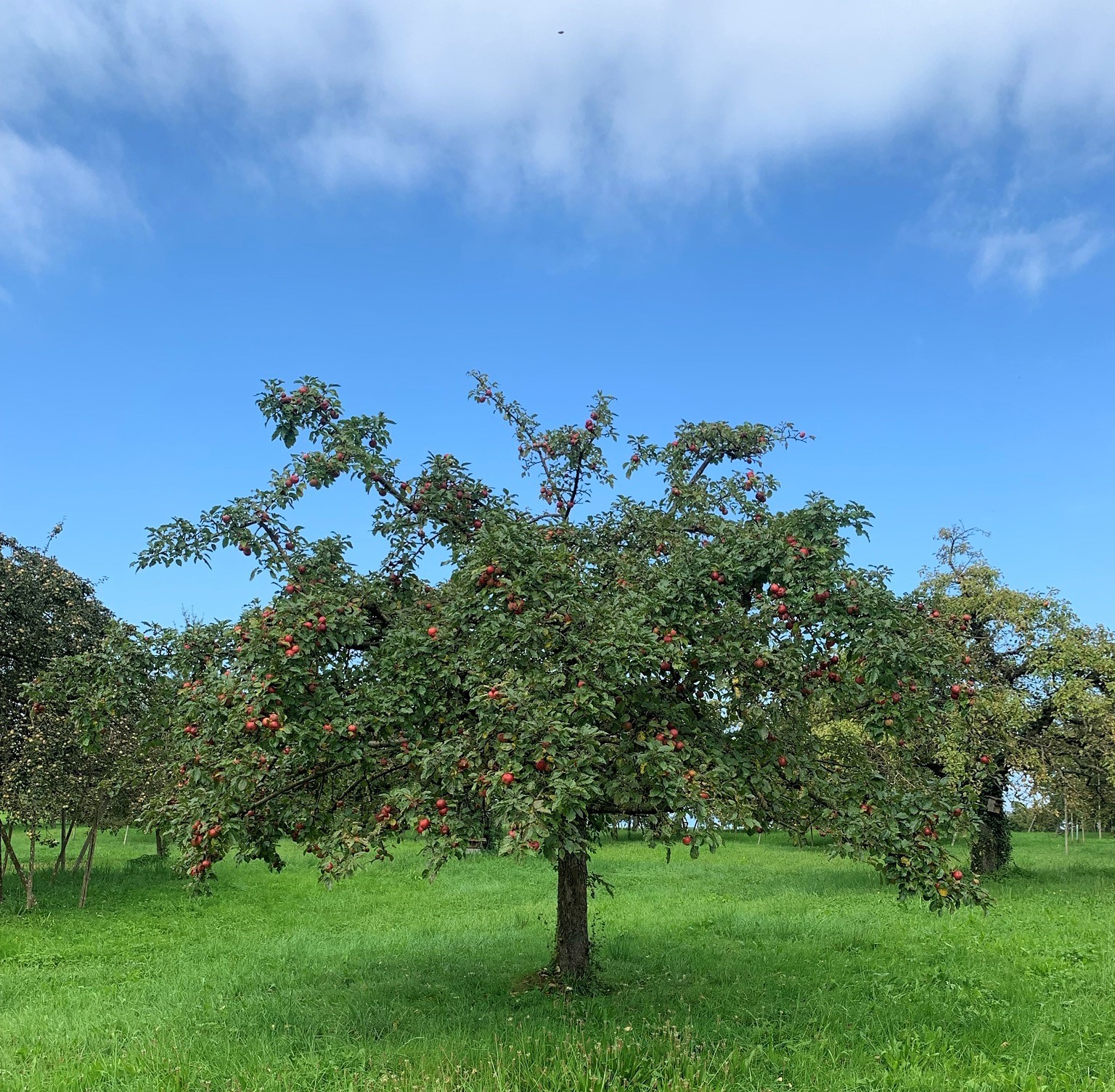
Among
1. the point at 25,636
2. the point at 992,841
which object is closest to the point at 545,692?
the point at 25,636

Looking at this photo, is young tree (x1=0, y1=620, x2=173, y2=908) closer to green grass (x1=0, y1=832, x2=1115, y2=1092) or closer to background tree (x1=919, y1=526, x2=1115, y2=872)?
green grass (x1=0, y1=832, x2=1115, y2=1092)

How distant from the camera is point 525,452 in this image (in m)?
12.9

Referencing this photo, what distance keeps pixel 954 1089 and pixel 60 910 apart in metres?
21.7

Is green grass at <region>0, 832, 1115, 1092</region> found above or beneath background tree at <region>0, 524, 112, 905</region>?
beneath

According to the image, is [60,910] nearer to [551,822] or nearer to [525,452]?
[525,452]

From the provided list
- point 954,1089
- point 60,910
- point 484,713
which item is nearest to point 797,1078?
point 954,1089

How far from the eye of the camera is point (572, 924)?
1159cm

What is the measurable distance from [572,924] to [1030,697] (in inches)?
753

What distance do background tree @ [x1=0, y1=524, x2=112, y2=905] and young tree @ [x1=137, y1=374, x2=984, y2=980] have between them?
509 inches

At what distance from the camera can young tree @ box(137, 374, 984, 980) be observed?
7680 mm

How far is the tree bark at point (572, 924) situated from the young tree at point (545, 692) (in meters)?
2.52

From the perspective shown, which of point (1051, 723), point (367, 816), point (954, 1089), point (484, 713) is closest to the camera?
point (484, 713)

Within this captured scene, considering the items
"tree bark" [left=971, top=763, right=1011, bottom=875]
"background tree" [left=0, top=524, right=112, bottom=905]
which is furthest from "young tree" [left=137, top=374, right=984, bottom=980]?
"tree bark" [left=971, top=763, right=1011, bottom=875]

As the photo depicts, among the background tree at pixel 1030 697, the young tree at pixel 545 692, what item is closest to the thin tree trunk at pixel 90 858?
the young tree at pixel 545 692
